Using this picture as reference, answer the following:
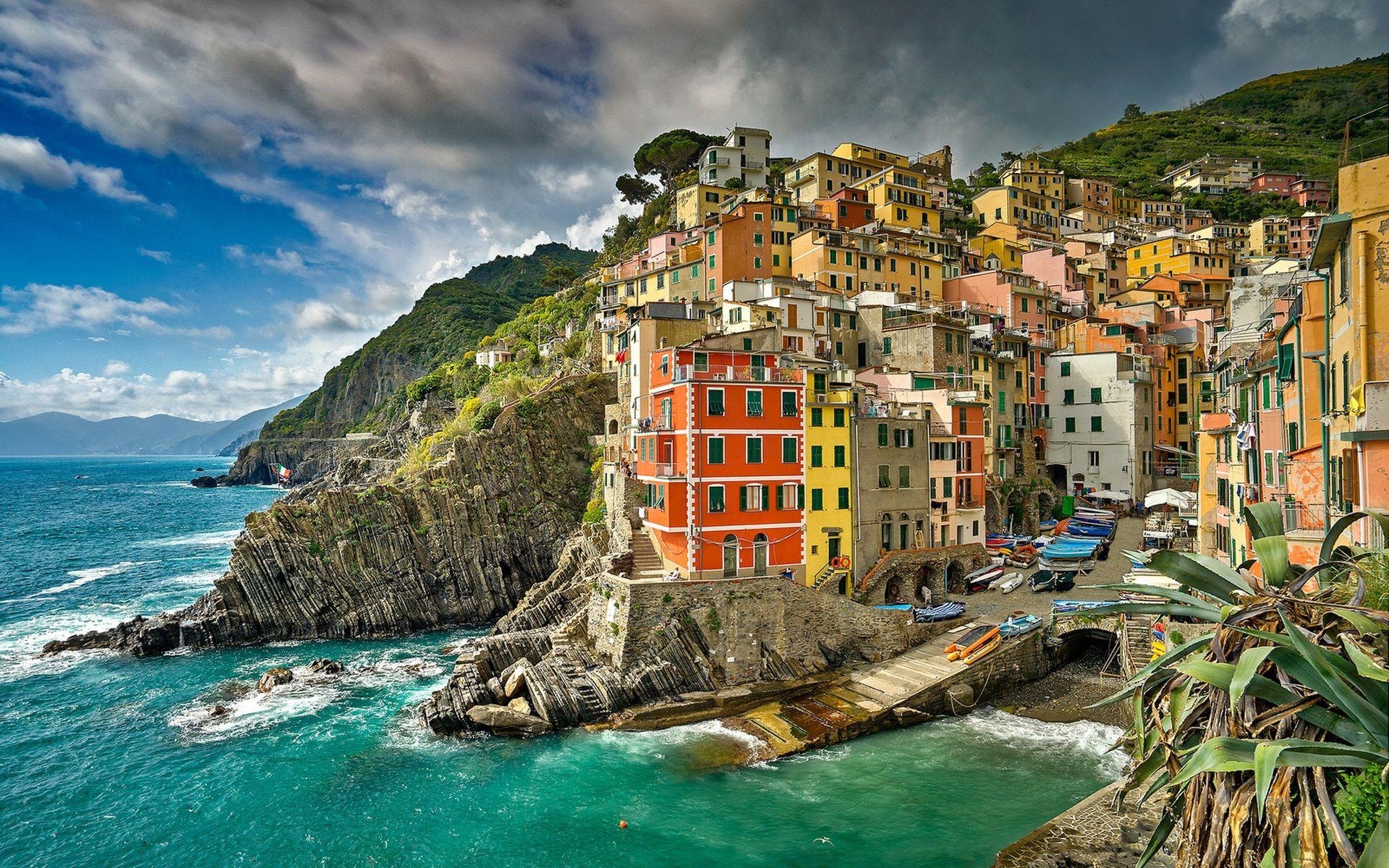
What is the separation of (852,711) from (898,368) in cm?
2659

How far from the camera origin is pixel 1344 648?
808 cm

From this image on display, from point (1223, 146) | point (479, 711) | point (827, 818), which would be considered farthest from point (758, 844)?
point (1223, 146)

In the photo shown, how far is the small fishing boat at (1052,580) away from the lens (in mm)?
40094

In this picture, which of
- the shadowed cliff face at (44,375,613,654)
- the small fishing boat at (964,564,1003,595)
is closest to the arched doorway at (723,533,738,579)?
the small fishing boat at (964,564,1003,595)

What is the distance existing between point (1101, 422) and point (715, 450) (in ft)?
125

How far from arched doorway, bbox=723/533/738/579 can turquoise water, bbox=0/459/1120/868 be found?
25.6 ft

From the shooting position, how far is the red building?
116 ft

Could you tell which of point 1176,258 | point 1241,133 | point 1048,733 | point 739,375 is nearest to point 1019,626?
point 1048,733

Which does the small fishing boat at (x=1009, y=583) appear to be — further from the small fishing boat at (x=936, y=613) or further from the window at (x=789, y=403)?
the window at (x=789, y=403)

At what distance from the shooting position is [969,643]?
33.8 metres

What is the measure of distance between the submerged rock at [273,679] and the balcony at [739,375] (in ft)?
85.2

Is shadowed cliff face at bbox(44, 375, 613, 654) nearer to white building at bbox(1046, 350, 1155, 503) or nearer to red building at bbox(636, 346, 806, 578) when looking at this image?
red building at bbox(636, 346, 806, 578)

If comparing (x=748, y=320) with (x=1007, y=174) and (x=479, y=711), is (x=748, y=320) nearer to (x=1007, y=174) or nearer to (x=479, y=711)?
(x=479, y=711)

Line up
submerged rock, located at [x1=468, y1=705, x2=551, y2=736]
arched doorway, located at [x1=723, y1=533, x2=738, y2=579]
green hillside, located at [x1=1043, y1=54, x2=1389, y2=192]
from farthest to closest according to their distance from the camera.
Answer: green hillside, located at [x1=1043, y1=54, x2=1389, y2=192]
arched doorway, located at [x1=723, y1=533, x2=738, y2=579]
submerged rock, located at [x1=468, y1=705, x2=551, y2=736]
